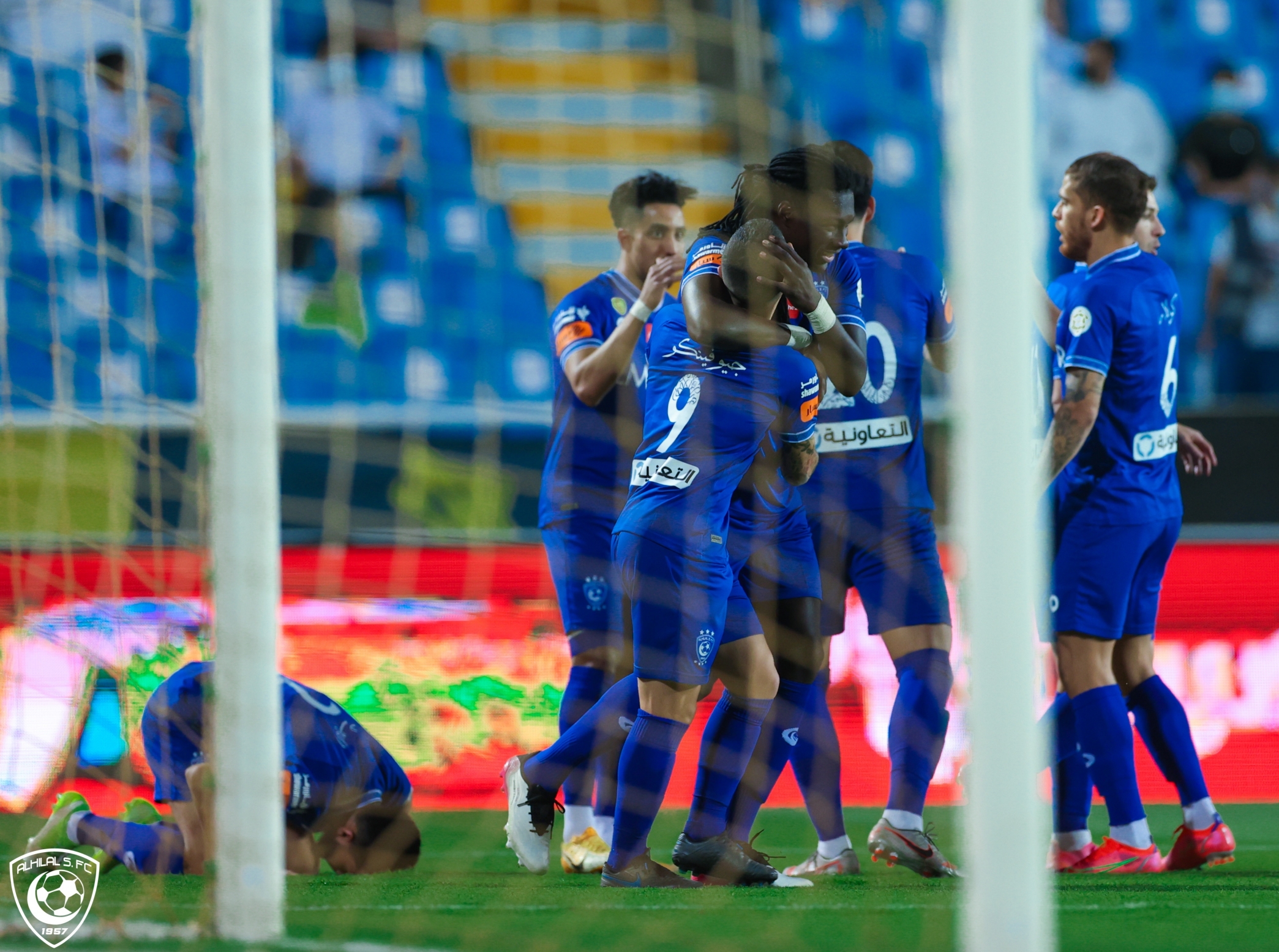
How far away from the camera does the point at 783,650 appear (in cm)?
388

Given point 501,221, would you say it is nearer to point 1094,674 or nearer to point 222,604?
point 1094,674

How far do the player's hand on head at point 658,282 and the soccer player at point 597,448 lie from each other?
0.27 feet

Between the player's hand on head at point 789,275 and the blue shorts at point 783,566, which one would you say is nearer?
the player's hand on head at point 789,275

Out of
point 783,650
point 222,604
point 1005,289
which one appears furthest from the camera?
point 783,650

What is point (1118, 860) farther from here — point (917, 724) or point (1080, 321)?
point (1080, 321)

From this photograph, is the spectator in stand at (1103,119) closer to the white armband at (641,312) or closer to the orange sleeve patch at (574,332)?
the orange sleeve patch at (574,332)

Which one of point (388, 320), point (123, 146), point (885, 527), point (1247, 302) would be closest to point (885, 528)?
point (885, 527)

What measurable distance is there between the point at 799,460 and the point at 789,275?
18.3 inches

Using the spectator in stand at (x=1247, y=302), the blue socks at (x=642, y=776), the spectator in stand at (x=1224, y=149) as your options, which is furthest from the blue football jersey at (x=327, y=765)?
the spectator in stand at (x=1224, y=149)

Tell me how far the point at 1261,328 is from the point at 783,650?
4934 millimetres

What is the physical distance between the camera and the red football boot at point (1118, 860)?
4.03 m

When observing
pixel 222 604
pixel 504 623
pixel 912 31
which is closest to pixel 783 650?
pixel 222 604

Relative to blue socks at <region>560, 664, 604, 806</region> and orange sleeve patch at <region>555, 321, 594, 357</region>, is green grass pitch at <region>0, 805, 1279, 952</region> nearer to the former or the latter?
blue socks at <region>560, 664, 604, 806</region>

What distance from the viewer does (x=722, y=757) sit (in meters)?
3.61
